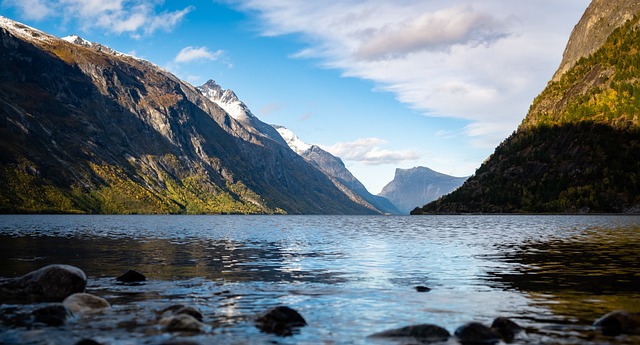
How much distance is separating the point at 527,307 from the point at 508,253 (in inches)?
1406

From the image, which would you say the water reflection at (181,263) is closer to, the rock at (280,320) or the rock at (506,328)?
the rock at (280,320)

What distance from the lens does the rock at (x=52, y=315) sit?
23109 mm

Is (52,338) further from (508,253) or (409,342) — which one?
(508,253)

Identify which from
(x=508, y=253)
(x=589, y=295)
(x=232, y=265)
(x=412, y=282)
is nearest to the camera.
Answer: (x=589, y=295)

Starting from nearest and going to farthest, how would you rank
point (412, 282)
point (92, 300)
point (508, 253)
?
1. point (92, 300)
2. point (412, 282)
3. point (508, 253)

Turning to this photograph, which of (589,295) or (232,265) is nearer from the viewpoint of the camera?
(589,295)

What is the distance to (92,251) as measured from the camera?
6191 centimetres

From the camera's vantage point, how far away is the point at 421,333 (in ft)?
68.3

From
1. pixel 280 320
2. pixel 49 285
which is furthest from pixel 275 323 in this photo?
pixel 49 285

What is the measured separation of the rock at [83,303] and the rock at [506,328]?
19.0 meters

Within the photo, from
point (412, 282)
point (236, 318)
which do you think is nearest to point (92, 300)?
point (236, 318)

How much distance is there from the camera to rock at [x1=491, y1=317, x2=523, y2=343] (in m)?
20.9

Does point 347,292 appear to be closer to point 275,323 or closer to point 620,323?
point 275,323

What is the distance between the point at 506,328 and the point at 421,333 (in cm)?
363
